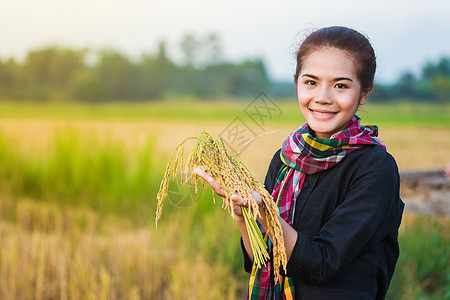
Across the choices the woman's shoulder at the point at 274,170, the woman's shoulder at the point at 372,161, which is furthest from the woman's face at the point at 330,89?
the woman's shoulder at the point at 274,170

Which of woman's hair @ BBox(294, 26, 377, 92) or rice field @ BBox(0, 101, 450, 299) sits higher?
woman's hair @ BBox(294, 26, 377, 92)

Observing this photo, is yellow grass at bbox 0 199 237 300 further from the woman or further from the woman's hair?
the woman's hair

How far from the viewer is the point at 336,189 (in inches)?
60.2

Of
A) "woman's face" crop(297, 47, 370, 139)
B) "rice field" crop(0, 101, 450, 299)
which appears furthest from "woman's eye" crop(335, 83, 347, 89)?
"rice field" crop(0, 101, 450, 299)

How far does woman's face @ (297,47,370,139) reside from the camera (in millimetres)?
1532

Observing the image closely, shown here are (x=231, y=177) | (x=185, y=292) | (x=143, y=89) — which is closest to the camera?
(x=231, y=177)

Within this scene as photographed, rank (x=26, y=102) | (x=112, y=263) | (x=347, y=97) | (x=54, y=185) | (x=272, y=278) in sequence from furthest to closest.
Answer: (x=26, y=102) → (x=54, y=185) → (x=112, y=263) → (x=272, y=278) → (x=347, y=97)

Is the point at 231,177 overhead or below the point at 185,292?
overhead

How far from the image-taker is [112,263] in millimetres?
4254

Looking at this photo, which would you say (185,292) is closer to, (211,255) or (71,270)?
(211,255)

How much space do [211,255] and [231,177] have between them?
319cm

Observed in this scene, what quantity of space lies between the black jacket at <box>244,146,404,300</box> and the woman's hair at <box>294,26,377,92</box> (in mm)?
269

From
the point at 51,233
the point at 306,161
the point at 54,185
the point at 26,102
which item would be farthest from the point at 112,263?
the point at 26,102

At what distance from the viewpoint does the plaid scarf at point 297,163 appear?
1.54m
